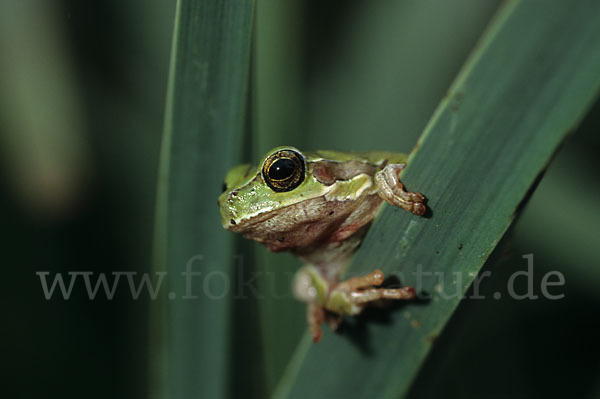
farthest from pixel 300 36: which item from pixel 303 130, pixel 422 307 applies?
pixel 422 307

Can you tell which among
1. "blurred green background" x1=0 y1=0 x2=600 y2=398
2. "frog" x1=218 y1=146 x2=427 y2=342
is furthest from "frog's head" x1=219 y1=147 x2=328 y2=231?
"blurred green background" x1=0 y1=0 x2=600 y2=398

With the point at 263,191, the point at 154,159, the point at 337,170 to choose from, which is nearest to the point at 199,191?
the point at 263,191

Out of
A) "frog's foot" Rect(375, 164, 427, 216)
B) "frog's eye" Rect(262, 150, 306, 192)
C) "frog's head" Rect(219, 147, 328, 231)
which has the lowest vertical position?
"frog's head" Rect(219, 147, 328, 231)

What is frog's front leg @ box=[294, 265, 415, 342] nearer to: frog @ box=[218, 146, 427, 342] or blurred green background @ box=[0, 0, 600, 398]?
frog @ box=[218, 146, 427, 342]

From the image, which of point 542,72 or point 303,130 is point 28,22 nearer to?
point 303,130

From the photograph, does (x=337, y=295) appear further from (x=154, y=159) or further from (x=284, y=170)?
(x=154, y=159)
